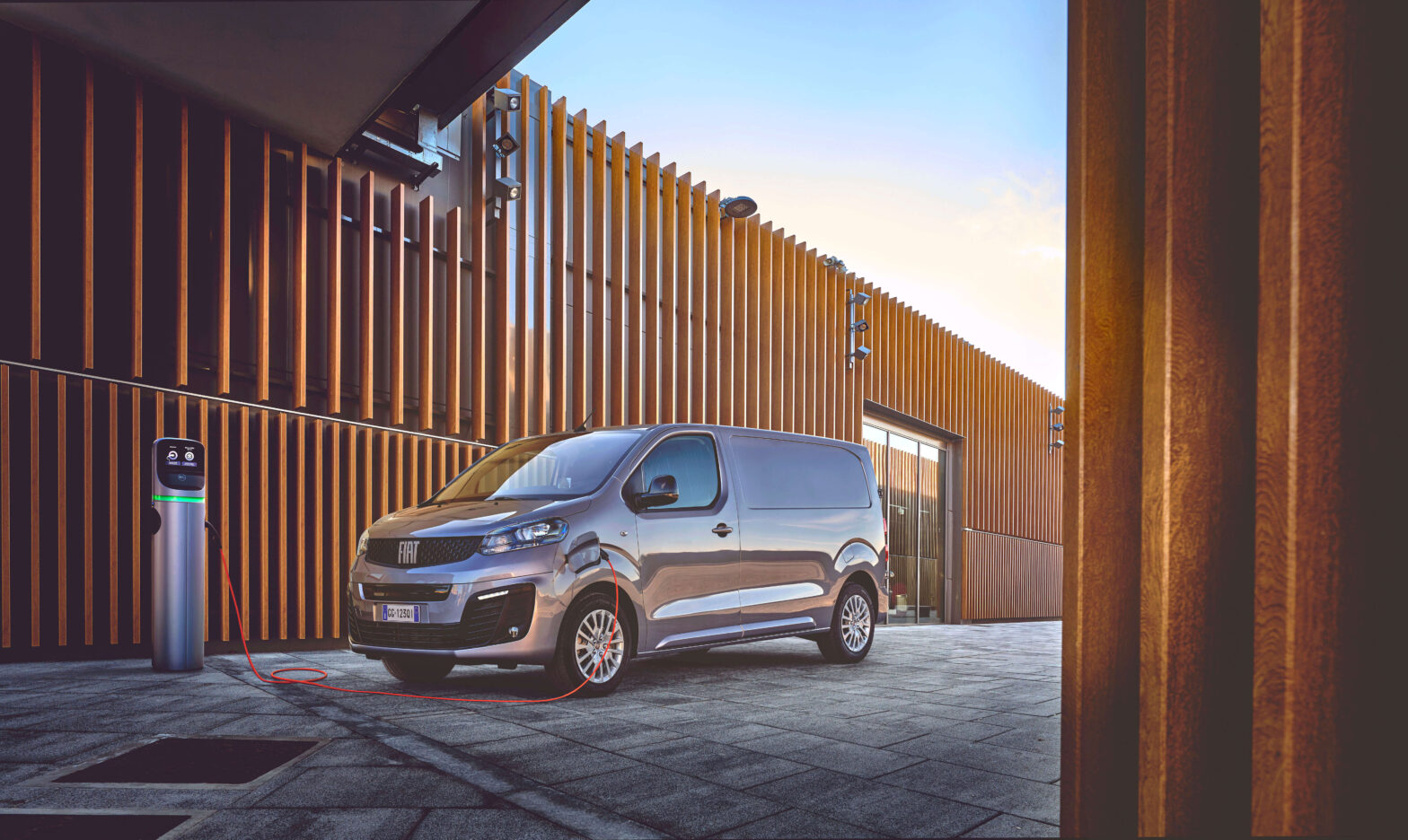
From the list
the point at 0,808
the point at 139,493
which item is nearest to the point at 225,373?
the point at 139,493

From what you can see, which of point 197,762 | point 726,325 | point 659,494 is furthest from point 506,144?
point 197,762

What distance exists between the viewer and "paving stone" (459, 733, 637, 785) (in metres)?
4.06

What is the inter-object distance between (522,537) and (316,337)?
5.45m

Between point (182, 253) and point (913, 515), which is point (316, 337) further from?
point (913, 515)

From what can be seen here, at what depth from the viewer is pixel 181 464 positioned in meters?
7.38

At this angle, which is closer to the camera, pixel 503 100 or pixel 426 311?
pixel 426 311

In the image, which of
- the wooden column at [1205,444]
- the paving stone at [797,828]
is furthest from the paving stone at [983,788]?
the wooden column at [1205,444]

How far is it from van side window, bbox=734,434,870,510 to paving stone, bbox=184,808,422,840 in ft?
15.2

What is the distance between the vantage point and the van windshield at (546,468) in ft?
22.2

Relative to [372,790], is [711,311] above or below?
above

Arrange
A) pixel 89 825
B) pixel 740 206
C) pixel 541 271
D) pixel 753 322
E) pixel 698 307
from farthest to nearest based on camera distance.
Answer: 1. pixel 753 322
2. pixel 698 307
3. pixel 740 206
4. pixel 541 271
5. pixel 89 825

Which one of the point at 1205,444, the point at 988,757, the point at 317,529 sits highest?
the point at 1205,444

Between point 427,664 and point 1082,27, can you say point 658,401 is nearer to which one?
point 427,664

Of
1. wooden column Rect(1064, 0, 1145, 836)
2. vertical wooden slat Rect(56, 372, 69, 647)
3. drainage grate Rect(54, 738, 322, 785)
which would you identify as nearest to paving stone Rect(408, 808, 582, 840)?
drainage grate Rect(54, 738, 322, 785)
